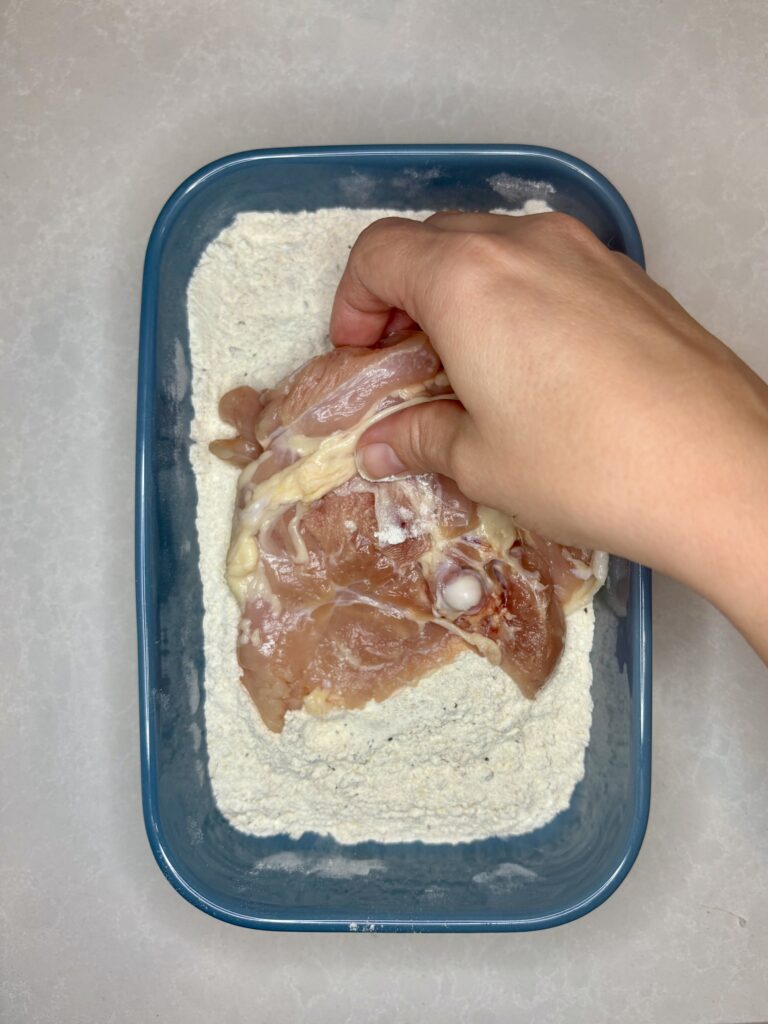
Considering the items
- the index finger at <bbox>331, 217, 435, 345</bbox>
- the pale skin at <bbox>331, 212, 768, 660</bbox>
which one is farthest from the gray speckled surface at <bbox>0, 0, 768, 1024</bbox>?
the pale skin at <bbox>331, 212, 768, 660</bbox>

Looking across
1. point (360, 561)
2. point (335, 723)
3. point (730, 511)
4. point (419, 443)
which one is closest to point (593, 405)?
point (730, 511)

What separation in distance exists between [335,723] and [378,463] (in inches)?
12.6

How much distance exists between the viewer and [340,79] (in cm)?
112

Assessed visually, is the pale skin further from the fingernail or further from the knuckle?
the fingernail

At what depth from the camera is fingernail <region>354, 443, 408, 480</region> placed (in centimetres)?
96

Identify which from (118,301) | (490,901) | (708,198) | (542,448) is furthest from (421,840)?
(708,198)

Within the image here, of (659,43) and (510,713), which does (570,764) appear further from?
(659,43)

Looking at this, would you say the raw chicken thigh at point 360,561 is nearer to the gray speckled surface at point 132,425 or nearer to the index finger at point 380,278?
the index finger at point 380,278

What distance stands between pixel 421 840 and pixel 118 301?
76 centimetres

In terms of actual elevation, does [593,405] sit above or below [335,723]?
above

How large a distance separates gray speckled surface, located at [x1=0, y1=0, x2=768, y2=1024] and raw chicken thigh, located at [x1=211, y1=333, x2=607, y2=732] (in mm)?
176

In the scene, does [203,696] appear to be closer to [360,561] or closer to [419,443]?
[360,561]

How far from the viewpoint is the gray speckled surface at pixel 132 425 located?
1088mm

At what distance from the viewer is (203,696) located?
1.05 m
